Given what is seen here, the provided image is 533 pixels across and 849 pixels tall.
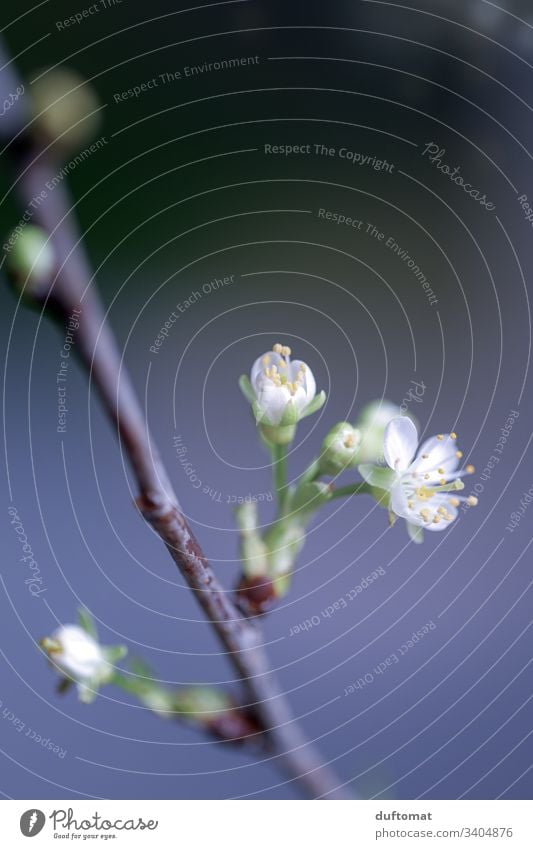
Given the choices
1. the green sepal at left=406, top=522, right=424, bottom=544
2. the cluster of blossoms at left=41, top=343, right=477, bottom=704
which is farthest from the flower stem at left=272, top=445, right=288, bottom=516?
the green sepal at left=406, top=522, right=424, bottom=544

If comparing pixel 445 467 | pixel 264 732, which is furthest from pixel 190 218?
pixel 264 732

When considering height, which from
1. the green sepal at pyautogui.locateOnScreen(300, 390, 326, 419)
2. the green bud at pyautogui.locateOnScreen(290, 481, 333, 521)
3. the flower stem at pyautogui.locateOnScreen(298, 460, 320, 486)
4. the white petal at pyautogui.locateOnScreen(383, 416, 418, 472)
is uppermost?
the green sepal at pyautogui.locateOnScreen(300, 390, 326, 419)

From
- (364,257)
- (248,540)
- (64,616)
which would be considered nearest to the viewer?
(248,540)

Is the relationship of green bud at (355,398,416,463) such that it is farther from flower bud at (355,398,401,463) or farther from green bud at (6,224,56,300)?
green bud at (6,224,56,300)

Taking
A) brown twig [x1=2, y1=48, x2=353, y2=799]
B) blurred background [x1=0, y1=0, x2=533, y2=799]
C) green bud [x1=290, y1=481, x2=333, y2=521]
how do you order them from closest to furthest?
1. brown twig [x1=2, y1=48, x2=353, y2=799]
2. green bud [x1=290, y1=481, x2=333, y2=521]
3. blurred background [x1=0, y1=0, x2=533, y2=799]

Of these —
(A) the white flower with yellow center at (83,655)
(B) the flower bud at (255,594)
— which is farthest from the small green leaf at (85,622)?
(B) the flower bud at (255,594)

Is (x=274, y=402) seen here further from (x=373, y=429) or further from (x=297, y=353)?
(x=297, y=353)

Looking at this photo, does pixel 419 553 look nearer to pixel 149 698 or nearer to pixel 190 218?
pixel 149 698
